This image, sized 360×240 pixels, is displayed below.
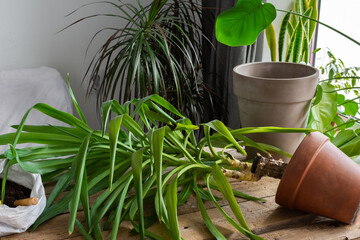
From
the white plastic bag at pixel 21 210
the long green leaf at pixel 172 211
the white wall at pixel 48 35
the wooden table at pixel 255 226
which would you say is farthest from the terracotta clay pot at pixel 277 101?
the white wall at pixel 48 35

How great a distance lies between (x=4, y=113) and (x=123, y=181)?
1.38 m

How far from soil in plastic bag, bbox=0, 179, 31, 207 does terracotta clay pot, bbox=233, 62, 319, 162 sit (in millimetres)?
515

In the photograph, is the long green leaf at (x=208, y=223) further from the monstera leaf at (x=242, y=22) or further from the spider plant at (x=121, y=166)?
the monstera leaf at (x=242, y=22)

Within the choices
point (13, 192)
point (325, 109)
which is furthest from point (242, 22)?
point (13, 192)

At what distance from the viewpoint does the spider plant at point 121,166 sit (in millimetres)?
813

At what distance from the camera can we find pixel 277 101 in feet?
3.37

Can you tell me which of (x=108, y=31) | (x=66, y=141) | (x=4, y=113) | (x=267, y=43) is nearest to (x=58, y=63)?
(x=108, y=31)

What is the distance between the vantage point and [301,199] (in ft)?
2.92

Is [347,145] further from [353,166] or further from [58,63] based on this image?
[58,63]

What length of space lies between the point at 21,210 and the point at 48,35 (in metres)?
1.87

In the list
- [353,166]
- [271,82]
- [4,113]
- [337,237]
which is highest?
[271,82]

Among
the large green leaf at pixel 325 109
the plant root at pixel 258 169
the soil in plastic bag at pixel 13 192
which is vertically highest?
the large green leaf at pixel 325 109

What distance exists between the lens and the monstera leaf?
1.06m

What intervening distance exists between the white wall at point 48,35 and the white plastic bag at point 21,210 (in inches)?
68.4
